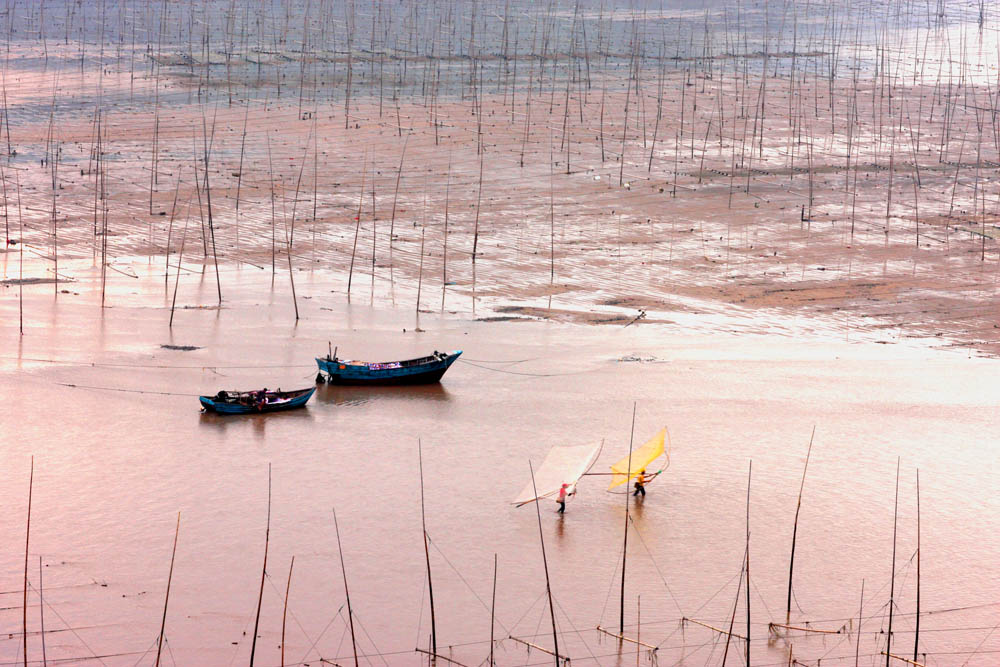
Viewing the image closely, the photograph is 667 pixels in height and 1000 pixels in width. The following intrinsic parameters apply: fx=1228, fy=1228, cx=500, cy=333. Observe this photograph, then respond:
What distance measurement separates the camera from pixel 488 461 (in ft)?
60.7

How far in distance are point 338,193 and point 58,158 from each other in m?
8.72

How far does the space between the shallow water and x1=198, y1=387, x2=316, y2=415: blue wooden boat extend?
222mm

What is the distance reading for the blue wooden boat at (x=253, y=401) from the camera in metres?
20.5

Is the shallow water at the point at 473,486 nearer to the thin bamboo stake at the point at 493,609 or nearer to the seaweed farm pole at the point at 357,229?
the thin bamboo stake at the point at 493,609

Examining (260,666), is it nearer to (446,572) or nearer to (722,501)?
(446,572)

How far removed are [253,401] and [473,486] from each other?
5060 mm

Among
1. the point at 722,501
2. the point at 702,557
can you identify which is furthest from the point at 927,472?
the point at 702,557

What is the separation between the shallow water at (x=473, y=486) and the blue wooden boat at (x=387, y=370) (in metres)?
0.26

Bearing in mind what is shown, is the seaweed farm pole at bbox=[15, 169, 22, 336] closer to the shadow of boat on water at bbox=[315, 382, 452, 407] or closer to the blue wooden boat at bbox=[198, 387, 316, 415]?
the blue wooden boat at bbox=[198, 387, 316, 415]

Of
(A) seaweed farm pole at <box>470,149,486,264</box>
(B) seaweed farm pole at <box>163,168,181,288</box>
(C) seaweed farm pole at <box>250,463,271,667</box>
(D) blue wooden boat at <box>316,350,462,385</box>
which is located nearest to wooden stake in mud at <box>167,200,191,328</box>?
(B) seaweed farm pole at <box>163,168,181,288</box>

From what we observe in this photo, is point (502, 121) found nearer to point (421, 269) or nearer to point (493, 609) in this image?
point (421, 269)

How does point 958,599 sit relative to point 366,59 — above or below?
below

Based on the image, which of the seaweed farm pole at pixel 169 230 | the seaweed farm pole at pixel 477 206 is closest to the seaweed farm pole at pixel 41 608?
the seaweed farm pole at pixel 169 230

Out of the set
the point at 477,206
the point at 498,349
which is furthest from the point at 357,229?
the point at 498,349
